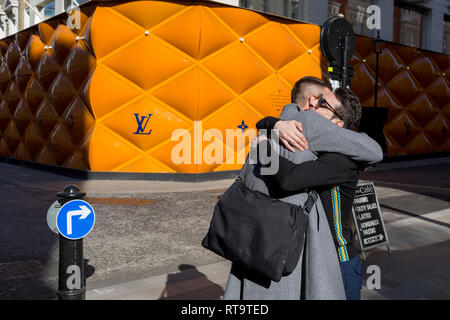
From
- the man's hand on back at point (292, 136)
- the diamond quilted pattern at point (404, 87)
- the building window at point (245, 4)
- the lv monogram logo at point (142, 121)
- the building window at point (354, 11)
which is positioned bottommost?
the man's hand on back at point (292, 136)

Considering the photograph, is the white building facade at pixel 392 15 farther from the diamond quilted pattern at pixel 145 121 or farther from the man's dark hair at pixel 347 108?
the man's dark hair at pixel 347 108

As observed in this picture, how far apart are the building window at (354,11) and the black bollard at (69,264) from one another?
17.1 metres

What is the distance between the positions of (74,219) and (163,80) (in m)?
10.7

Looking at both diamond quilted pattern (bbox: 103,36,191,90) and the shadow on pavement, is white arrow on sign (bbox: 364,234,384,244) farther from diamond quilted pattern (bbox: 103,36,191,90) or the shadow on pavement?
diamond quilted pattern (bbox: 103,36,191,90)

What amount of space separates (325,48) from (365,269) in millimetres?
3222

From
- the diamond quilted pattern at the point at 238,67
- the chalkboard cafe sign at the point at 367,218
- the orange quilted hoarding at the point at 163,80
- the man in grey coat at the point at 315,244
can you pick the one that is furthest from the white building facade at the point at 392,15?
the man in grey coat at the point at 315,244

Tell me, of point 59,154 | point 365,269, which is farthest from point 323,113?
point 59,154

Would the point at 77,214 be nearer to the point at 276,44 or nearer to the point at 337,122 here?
the point at 337,122

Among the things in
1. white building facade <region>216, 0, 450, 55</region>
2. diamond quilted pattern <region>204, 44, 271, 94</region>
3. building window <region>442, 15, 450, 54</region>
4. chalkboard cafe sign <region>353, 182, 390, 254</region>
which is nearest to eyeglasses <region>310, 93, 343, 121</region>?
chalkboard cafe sign <region>353, 182, 390, 254</region>

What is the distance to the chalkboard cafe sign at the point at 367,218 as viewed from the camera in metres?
6.09

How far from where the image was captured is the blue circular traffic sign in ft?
10.7

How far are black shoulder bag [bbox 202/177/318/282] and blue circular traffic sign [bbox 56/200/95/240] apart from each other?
1416 mm

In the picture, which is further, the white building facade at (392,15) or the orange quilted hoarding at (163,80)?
the white building facade at (392,15)

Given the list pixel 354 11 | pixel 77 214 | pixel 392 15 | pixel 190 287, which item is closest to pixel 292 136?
pixel 77 214
